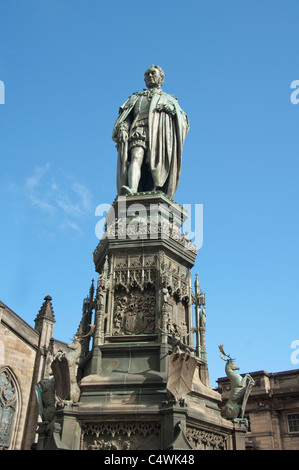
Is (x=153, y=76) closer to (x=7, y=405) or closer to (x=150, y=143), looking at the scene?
(x=150, y=143)

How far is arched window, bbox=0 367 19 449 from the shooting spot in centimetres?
2783

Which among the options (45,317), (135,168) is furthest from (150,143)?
(45,317)

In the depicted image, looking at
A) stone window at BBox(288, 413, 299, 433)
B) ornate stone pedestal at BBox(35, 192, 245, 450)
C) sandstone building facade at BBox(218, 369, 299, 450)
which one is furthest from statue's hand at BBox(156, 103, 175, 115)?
stone window at BBox(288, 413, 299, 433)

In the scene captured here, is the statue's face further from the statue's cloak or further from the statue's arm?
the statue's cloak

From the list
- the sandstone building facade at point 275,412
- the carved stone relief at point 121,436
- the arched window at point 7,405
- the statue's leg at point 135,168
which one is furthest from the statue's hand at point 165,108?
the sandstone building facade at point 275,412

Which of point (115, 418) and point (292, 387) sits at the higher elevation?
point (292, 387)

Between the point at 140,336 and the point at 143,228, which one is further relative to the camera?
the point at 143,228

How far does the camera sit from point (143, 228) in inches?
551

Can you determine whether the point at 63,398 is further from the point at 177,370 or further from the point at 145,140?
the point at 145,140

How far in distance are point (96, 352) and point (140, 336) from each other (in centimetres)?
115

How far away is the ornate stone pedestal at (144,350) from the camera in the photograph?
10.5m

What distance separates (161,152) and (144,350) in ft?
→ 22.8
